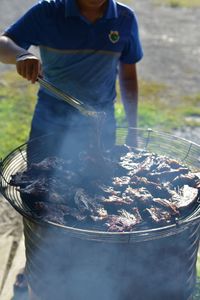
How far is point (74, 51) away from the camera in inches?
128

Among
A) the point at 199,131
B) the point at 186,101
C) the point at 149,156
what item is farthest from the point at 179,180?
the point at 186,101

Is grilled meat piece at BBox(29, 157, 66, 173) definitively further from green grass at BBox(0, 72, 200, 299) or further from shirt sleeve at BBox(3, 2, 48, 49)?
green grass at BBox(0, 72, 200, 299)

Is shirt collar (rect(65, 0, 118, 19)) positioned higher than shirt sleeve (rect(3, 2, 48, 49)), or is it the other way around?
shirt collar (rect(65, 0, 118, 19))

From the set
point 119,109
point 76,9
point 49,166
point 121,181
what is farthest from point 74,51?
point 119,109

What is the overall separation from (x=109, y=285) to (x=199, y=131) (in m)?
4.12

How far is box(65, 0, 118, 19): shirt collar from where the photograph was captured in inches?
123

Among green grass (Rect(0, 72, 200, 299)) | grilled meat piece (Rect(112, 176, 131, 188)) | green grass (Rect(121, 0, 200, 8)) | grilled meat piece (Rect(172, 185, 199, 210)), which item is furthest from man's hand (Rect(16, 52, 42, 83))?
green grass (Rect(121, 0, 200, 8))

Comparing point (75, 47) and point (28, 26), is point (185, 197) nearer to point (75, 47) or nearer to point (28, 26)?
point (75, 47)

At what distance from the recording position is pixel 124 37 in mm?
3334

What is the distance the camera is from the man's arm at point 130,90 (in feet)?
11.9

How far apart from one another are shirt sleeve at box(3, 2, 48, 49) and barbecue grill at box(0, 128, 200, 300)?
973 mm

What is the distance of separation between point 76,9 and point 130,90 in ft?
2.89

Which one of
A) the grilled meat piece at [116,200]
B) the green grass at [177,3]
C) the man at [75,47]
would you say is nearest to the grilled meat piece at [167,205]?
the grilled meat piece at [116,200]

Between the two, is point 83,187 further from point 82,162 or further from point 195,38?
point 195,38
